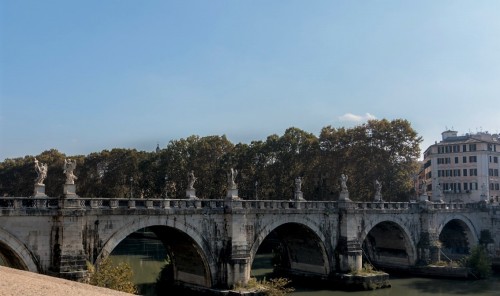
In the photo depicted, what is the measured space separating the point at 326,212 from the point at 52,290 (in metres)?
29.1

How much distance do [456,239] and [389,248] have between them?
427 inches

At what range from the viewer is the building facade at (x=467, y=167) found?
68.4 m

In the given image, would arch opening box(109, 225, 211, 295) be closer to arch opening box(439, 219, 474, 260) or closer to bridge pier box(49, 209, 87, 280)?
bridge pier box(49, 209, 87, 280)

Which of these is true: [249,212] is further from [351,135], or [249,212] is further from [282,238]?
[351,135]

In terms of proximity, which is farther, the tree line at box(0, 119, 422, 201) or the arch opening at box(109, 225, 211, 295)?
the tree line at box(0, 119, 422, 201)

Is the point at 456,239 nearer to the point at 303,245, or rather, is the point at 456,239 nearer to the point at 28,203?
the point at 303,245

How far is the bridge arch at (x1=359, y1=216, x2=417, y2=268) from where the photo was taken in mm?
47631

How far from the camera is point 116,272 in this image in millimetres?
25812

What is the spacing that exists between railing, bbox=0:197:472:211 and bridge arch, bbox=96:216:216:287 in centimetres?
98

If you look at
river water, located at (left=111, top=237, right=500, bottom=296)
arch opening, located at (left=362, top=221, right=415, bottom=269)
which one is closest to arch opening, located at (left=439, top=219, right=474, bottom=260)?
river water, located at (left=111, top=237, right=500, bottom=296)

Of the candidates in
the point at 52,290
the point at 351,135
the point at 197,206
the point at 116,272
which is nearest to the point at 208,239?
the point at 197,206

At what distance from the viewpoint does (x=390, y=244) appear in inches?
1960

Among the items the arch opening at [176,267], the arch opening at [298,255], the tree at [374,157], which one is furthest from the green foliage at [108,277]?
the tree at [374,157]

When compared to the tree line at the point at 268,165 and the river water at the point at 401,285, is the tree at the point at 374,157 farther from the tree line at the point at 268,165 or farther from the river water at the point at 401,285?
the river water at the point at 401,285
